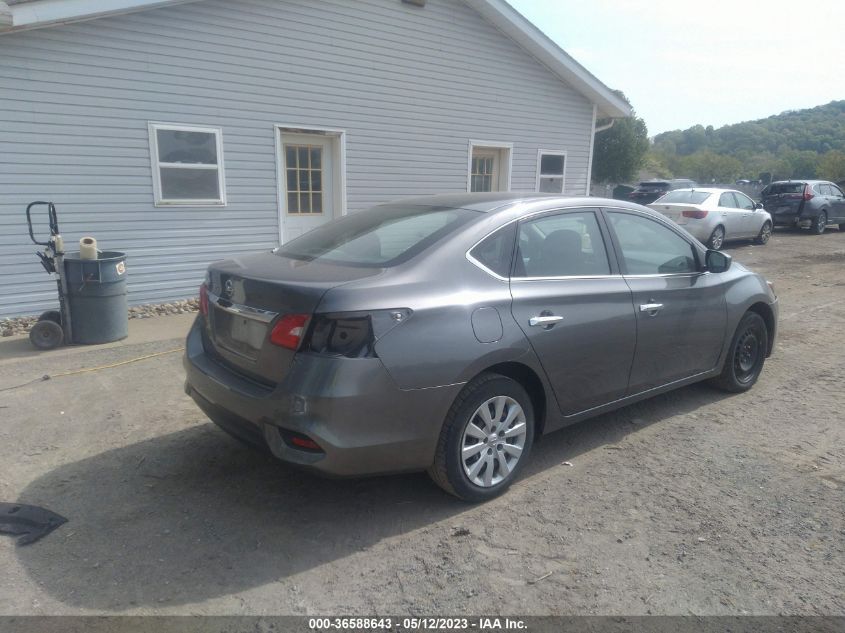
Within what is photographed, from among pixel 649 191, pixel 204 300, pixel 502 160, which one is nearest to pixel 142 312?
pixel 204 300

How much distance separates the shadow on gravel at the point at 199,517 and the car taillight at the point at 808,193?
17.9 meters

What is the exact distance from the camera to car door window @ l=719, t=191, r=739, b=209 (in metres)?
14.4

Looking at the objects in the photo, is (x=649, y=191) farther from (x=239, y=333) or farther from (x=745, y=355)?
(x=239, y=333)

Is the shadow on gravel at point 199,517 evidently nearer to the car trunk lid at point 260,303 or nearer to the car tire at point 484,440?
A: the car tire at point 484,440

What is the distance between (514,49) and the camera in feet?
35.9

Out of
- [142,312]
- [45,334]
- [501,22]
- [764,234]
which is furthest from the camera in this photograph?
[764,234]

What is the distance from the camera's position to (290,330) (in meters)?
2.81

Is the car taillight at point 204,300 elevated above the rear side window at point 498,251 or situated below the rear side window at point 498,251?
below

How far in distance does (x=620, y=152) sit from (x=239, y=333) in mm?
48825

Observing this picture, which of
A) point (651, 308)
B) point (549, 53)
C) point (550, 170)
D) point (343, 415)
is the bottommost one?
point (343, 415)

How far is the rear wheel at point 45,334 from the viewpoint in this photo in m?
6.05

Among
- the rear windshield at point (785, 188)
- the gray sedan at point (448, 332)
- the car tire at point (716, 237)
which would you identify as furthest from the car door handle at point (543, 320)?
the rear windshield at point (785, 188)

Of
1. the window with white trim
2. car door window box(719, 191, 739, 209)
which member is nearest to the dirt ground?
the window with white trim

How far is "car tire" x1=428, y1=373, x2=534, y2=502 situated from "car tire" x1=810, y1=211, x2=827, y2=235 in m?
19.0
